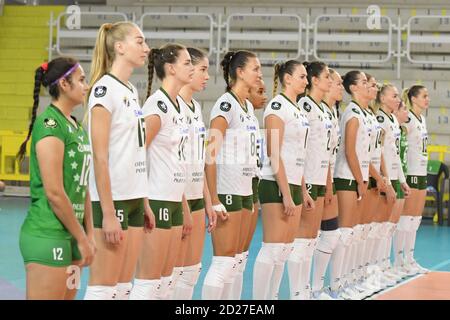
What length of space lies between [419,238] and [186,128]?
7129 mm

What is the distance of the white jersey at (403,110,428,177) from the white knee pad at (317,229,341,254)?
2146 mm

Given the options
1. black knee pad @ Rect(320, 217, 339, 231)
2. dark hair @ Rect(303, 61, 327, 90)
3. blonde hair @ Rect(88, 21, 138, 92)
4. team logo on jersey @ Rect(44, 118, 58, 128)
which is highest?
dark hair @ Rect(303, 61, 327, 90)

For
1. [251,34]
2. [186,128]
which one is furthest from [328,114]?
[251,34]

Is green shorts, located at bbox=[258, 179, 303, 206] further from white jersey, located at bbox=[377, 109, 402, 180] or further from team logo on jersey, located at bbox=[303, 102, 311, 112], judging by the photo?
white jersey, located at bbox=[377, 109, 402, 180]

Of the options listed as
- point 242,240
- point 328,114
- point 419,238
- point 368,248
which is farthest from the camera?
point 419,238

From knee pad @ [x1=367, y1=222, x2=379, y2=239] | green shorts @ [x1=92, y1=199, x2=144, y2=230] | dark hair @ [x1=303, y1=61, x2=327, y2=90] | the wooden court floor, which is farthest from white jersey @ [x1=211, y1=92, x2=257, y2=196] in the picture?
knee pad @ [x1=367, y1=222, x2=379, y2=239]

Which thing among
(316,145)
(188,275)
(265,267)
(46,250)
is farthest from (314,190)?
(46,250)

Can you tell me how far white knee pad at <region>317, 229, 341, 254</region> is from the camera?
6449mm

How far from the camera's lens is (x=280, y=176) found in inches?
213

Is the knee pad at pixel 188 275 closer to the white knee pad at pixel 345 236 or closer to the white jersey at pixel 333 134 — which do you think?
the white jersey at pixel 333 134

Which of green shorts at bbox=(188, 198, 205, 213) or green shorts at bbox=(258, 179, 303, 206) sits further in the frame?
green shorts at bbox=(258, 179, 303, 206)

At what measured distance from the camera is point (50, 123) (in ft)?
10.7
